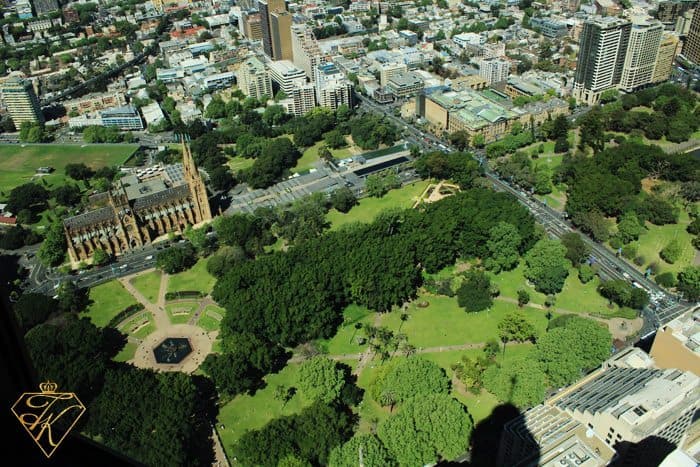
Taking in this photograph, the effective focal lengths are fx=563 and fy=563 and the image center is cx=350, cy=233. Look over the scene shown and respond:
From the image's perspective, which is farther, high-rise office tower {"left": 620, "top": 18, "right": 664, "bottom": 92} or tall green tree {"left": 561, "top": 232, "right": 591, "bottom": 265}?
high-rise office tower {"left": 620, "top": 18, "right": 664, "bottom": 92}

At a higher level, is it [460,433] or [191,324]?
[460,433]

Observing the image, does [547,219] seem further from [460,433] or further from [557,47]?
[557,47]

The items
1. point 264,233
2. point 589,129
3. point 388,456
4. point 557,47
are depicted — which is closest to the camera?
point 388,456

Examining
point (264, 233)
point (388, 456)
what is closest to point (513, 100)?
point (264, 233)

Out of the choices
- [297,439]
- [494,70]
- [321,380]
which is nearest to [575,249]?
[321,380]

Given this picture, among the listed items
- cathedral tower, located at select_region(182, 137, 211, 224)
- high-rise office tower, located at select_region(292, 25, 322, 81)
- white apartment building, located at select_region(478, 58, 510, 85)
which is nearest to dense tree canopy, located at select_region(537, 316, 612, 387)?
cathedral tower, located at select_region(182, 137, 211, 224)

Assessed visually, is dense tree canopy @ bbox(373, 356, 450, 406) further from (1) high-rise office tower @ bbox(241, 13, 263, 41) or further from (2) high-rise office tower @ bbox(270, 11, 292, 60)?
(1) high-rise office tower @ bbox(241, 13, 263, 41)
